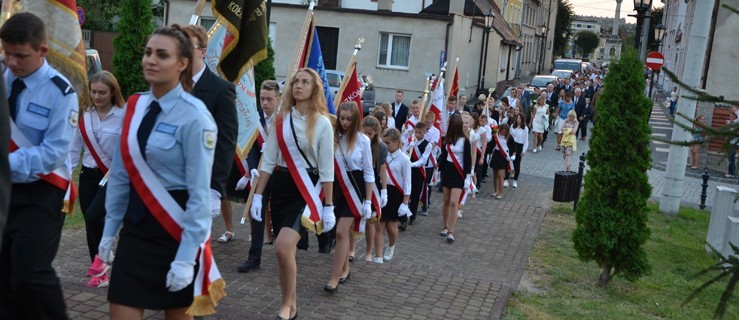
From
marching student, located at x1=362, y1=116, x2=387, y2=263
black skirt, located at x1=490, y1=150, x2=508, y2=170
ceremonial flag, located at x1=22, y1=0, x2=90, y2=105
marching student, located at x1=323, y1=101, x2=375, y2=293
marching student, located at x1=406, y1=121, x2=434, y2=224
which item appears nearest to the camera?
ceremonial flag, located at x1=22, y1=0, x2=90, y2=105

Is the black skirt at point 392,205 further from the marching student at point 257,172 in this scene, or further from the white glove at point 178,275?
the white glove at point 178,275

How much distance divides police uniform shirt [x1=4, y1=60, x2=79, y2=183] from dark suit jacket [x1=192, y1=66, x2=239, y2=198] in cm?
98

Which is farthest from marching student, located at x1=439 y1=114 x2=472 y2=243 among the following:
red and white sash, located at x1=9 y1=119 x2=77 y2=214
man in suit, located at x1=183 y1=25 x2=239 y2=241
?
red and white sash, located at x1=9 y1=119 x2=77 y2=214

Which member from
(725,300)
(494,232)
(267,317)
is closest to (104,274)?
(267,317)

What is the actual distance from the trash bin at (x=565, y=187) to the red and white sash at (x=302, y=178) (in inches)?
391

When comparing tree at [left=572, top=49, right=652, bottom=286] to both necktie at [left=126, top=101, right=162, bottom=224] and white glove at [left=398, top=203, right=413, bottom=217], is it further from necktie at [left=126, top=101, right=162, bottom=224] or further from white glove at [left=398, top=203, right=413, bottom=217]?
necktie at [left=126, top=101, right=162, bottom=224]

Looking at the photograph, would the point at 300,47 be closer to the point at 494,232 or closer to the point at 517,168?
the point at 494,232

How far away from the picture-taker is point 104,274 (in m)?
6.94

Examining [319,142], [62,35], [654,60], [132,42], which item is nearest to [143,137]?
[62,35]

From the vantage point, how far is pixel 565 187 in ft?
51.7

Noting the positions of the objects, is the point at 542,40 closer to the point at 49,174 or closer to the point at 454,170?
the point at 454,170

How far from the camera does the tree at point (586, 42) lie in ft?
439

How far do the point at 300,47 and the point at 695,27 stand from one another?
8336mm

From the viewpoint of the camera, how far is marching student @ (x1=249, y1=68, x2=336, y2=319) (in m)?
6.46
